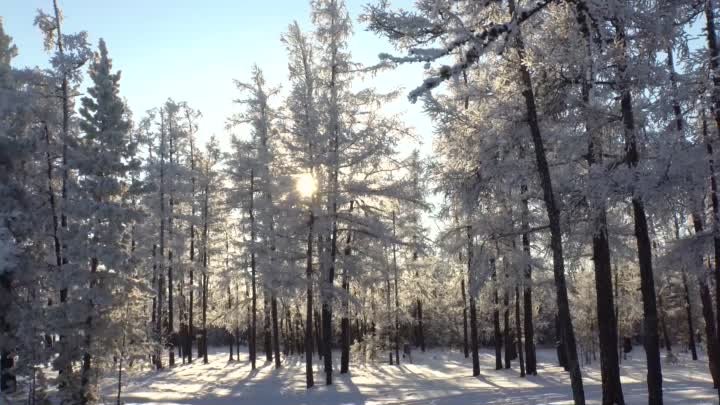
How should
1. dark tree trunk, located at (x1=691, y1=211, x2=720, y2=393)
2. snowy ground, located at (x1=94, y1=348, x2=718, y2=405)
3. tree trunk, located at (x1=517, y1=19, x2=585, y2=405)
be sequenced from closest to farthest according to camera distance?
tree trunk, located at (x1=517, y1=19, x2=585, y2=405) < dark tree trunk, located at (x1=691, y1=211, x2=720, y2=393) < snowy ground, located at (x1=94, y1=348, x2=718, y2=405)

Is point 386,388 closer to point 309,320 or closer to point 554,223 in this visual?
point 309,320

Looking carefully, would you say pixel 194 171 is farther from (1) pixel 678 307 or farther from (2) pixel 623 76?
(1) pixel 678 307

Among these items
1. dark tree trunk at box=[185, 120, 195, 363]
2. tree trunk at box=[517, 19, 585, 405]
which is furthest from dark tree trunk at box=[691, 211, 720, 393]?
dark tree trunk at box=[185, 120, 195, 363]

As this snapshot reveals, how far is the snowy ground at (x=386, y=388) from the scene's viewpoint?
16.3m

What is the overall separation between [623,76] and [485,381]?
16066 millimetres

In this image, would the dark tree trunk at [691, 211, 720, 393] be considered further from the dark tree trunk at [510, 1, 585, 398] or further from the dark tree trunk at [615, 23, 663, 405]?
the dark tree trunk at [510, 1, 585, 398]

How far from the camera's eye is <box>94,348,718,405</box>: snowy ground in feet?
53.5

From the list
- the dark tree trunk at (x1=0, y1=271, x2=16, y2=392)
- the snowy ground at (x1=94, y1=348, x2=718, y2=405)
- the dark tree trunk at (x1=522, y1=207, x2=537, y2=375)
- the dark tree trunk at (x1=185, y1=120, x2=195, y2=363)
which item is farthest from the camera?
the dark tree trunk at (x1=185, y1=120, x2=195, y2=363)

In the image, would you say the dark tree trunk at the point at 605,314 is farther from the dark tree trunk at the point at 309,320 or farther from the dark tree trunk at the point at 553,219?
the dark tree trunk at the point at 309,320

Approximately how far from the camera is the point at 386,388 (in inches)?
827

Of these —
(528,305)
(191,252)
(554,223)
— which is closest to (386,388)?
(528,305)

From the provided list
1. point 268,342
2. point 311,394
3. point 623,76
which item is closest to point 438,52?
point 623,76

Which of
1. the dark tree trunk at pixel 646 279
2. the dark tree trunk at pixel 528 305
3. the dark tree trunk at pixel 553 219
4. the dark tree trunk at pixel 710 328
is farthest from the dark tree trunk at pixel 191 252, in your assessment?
the dark tree trunk at pixel 646 279

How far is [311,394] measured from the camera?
19.6m
